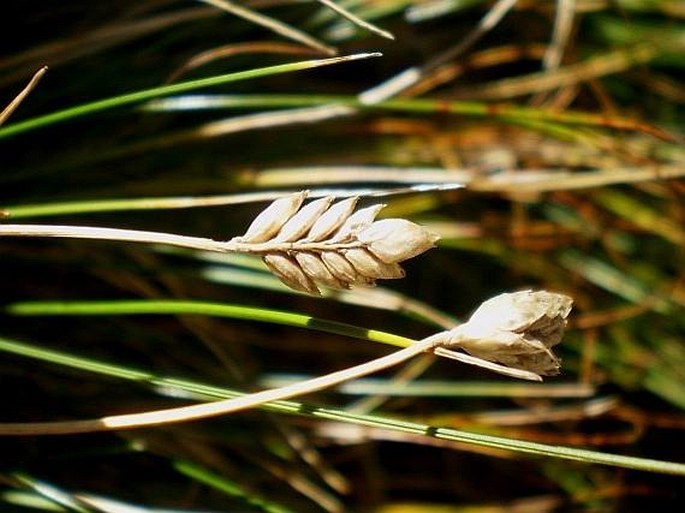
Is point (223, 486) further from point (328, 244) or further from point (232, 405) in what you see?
point (328, 244)

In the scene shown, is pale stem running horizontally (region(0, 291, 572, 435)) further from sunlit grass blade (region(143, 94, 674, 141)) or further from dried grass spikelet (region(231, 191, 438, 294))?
sunlit grass blade (region(143, 94, 674, 141))

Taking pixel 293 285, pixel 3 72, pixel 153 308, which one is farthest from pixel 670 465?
pixel 3 72

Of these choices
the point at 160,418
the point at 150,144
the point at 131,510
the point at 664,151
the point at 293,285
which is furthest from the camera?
the point at 664,151

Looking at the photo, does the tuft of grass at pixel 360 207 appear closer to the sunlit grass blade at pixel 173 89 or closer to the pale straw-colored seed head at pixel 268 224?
the sunlit grass blade at pixel 173 89

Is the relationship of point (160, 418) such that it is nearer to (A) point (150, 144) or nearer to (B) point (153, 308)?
(B) point (153, 308)

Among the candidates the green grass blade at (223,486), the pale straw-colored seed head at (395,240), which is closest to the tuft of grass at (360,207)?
the green grass blade at (223,486)

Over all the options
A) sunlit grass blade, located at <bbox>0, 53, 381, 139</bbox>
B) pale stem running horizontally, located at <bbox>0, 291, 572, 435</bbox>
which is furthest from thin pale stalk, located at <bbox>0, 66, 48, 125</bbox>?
pale stem running horizontally, located at <bbox>0, 291, 572, 435</bbox>

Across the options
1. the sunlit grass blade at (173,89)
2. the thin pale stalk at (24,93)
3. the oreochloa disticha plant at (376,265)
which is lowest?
the oreochloa disticha plant at (376,265)
